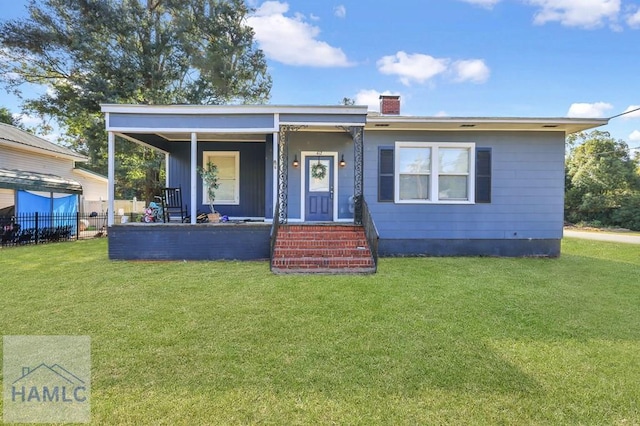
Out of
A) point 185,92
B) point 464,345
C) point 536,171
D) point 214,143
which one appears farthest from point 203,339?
point 185,92

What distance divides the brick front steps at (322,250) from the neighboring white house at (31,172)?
396 inches

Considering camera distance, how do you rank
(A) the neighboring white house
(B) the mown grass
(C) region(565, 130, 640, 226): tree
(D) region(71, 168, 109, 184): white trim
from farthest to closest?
(C) region(565, 130, 640, 226): tree, (D) region(71, 168, 109, 184): white trim, (A) the neighboring white house, (B) the mown grass

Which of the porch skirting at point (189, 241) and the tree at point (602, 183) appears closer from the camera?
the porch skirting at point (189, 241)

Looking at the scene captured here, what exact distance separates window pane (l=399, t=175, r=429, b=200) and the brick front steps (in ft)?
5.28

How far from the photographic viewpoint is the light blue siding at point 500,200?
8109 mm

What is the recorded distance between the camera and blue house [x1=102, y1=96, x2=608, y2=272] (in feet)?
23.8

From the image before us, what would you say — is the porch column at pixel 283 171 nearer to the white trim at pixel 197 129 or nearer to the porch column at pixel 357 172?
the white trim at pixel 197 129

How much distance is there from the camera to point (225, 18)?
15.7 metres

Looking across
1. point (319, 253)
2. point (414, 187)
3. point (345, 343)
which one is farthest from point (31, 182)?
point (345, 343)

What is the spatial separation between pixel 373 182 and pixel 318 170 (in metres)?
1.47

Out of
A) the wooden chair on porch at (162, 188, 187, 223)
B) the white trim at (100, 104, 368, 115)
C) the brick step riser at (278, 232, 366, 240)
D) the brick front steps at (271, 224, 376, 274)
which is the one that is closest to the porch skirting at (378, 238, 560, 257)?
the brick step riser at (278, 232, 366, 240)

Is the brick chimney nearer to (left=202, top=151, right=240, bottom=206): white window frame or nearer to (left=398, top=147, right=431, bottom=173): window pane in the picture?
(left=398, top=147, right=431, bottom=173): window pane

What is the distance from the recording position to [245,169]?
9.69 meters

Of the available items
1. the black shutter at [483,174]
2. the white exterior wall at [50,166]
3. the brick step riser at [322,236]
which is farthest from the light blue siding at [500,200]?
the white exterior wall at [50,166]
